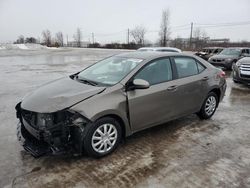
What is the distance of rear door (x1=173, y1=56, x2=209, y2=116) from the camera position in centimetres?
447

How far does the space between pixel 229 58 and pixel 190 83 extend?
11.1 metres

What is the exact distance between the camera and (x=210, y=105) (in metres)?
5.22

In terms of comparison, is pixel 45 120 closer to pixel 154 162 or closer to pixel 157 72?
pixel 154 162

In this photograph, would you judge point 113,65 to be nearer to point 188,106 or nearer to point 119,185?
point 188,106

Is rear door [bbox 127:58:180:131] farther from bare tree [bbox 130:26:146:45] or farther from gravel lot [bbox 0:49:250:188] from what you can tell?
bare tree [bbox 130:26:146:45]

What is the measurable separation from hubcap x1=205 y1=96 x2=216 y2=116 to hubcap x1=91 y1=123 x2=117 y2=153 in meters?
2.47

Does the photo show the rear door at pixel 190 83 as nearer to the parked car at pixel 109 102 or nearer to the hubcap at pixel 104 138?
the parked car at pixel 109 102

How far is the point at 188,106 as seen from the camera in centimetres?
466

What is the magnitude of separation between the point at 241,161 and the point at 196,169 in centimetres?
76

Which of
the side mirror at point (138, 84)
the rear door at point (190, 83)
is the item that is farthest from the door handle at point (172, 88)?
the side mirror at point (138, 84)

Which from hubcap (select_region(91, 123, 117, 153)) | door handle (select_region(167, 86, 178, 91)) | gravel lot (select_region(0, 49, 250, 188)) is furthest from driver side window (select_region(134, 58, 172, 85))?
gravel lot (select_region(0, 49, 250, 188))

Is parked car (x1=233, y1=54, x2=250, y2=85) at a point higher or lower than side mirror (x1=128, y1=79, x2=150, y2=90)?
lower

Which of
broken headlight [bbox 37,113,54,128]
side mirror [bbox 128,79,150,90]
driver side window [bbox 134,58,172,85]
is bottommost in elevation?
broken headlight [bbox 37,113,54,128]

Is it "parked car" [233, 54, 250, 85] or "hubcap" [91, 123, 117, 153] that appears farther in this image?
"parked car" [233, 54, 250, 85]
